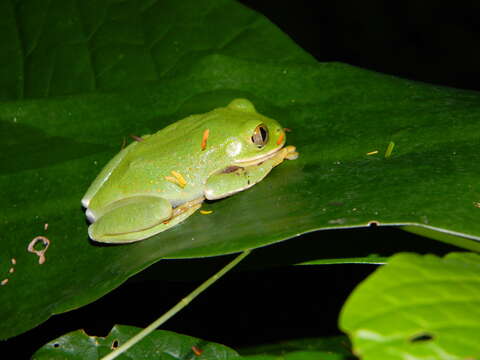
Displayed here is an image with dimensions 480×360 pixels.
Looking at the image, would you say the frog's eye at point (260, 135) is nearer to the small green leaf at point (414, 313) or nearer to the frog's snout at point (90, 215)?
the frog's snout at point (90, 215)

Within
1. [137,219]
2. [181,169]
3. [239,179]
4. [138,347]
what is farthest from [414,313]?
[181,169]

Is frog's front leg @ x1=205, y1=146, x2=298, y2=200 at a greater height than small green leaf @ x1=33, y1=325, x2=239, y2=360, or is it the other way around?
frog's front leg @ x1=205, y1=146, x2=298, y2=200

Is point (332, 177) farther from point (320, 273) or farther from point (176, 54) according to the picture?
point (320, 273)

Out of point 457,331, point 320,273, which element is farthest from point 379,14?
point 457,331

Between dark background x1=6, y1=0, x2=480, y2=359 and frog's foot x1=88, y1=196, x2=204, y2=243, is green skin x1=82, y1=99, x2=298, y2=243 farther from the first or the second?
dark background x1=6, y1=0, x2=480, y2=359

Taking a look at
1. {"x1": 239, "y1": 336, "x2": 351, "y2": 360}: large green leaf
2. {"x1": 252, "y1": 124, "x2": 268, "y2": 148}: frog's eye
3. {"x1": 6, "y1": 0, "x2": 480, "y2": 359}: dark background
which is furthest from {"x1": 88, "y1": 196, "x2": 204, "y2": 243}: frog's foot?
{"x1": 239, "y1": 336, "x2": 351, "y2": 360}: large green leaf

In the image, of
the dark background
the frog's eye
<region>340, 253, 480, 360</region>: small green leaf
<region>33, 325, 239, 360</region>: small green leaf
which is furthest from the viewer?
the frog's eye
